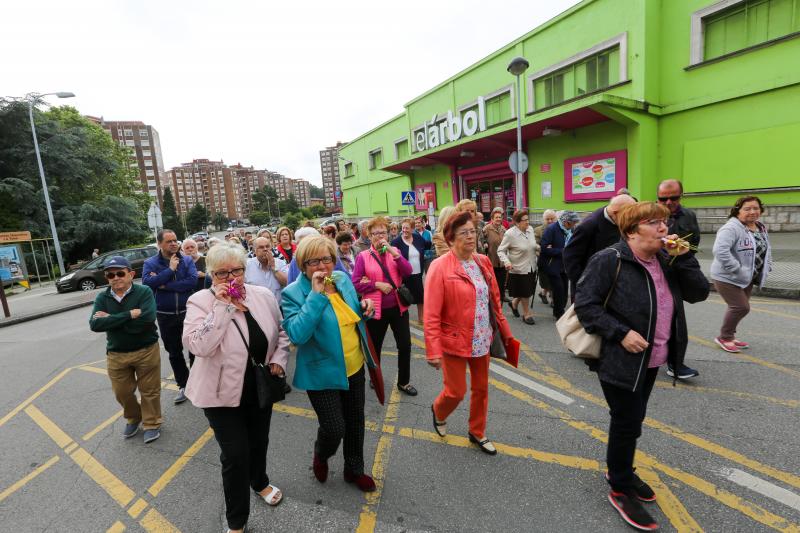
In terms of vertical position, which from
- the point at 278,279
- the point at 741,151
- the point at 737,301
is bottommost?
the point at 737,301

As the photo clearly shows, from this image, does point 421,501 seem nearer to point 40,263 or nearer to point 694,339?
point 694,339

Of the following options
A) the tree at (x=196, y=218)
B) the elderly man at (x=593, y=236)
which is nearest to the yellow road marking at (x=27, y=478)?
the elderly man at (x=593, y=236)

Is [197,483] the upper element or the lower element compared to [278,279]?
lower

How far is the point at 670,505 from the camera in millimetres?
2322

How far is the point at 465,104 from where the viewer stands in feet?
71.4

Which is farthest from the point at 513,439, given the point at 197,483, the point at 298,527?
the point at 197,483

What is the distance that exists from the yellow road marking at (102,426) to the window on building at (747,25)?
17.7 m

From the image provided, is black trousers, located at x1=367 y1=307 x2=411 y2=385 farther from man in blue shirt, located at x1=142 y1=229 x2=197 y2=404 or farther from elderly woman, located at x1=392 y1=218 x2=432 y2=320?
man in blue shirt, located at x1=142 y1=229 x2=197 y2=404

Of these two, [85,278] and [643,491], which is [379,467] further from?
[85,278]

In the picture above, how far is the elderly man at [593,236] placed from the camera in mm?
3379

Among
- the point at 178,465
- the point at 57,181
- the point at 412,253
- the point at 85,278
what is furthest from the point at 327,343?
the point at 57,181

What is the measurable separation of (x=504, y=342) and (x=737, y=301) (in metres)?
3.34

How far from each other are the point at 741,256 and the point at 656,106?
12.0 m

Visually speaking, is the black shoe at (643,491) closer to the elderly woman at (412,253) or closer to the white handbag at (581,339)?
the white handbag at (581,339)
